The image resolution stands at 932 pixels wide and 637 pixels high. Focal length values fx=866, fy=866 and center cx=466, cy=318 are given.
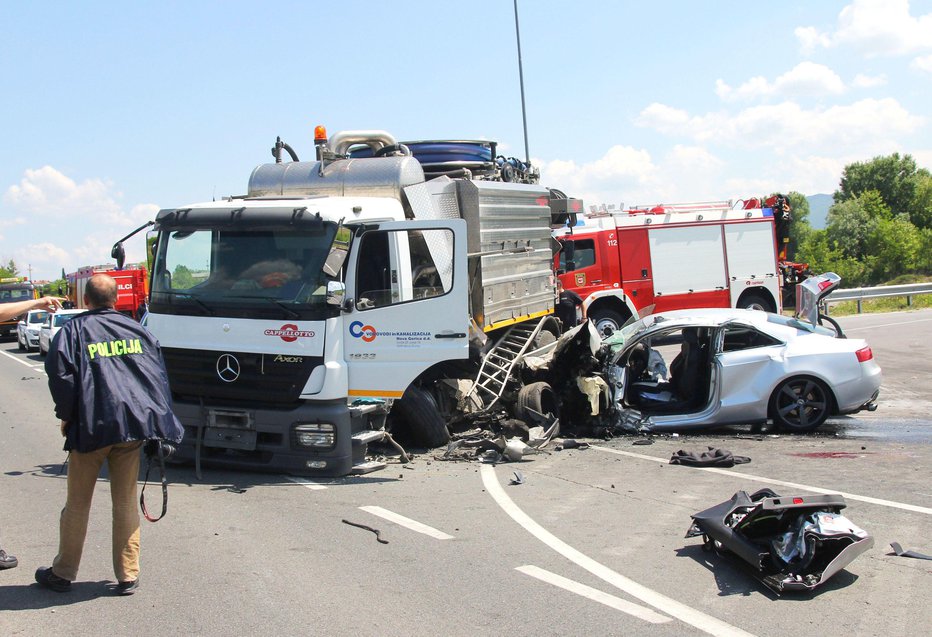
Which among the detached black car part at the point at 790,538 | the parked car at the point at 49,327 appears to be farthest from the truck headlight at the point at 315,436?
the parked car at the point at 49,327

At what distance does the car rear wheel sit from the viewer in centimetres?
975

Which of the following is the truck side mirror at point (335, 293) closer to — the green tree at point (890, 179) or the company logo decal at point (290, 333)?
the company logo decal at point (290, 333)

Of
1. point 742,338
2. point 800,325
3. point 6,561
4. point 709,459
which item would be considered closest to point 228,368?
point 6,561

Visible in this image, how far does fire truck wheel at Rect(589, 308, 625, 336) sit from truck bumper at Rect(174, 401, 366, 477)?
13.2 meters

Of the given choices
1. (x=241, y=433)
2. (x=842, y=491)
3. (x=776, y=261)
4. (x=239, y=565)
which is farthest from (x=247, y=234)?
(x=776, y=261)

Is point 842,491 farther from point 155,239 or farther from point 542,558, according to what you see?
point 155,239

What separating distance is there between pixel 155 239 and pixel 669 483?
17.8 feet

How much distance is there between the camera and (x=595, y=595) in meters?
4.86

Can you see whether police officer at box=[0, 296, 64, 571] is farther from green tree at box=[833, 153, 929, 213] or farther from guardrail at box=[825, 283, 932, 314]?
green tree at box=[833, 153, 929, 213]

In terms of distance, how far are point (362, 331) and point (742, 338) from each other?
4.55 meters

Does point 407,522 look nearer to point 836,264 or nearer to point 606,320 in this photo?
point 606,320

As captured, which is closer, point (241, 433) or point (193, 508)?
point (193, 508)

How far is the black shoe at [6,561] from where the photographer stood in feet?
17.5

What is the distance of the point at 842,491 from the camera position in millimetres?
Answer: 7090
